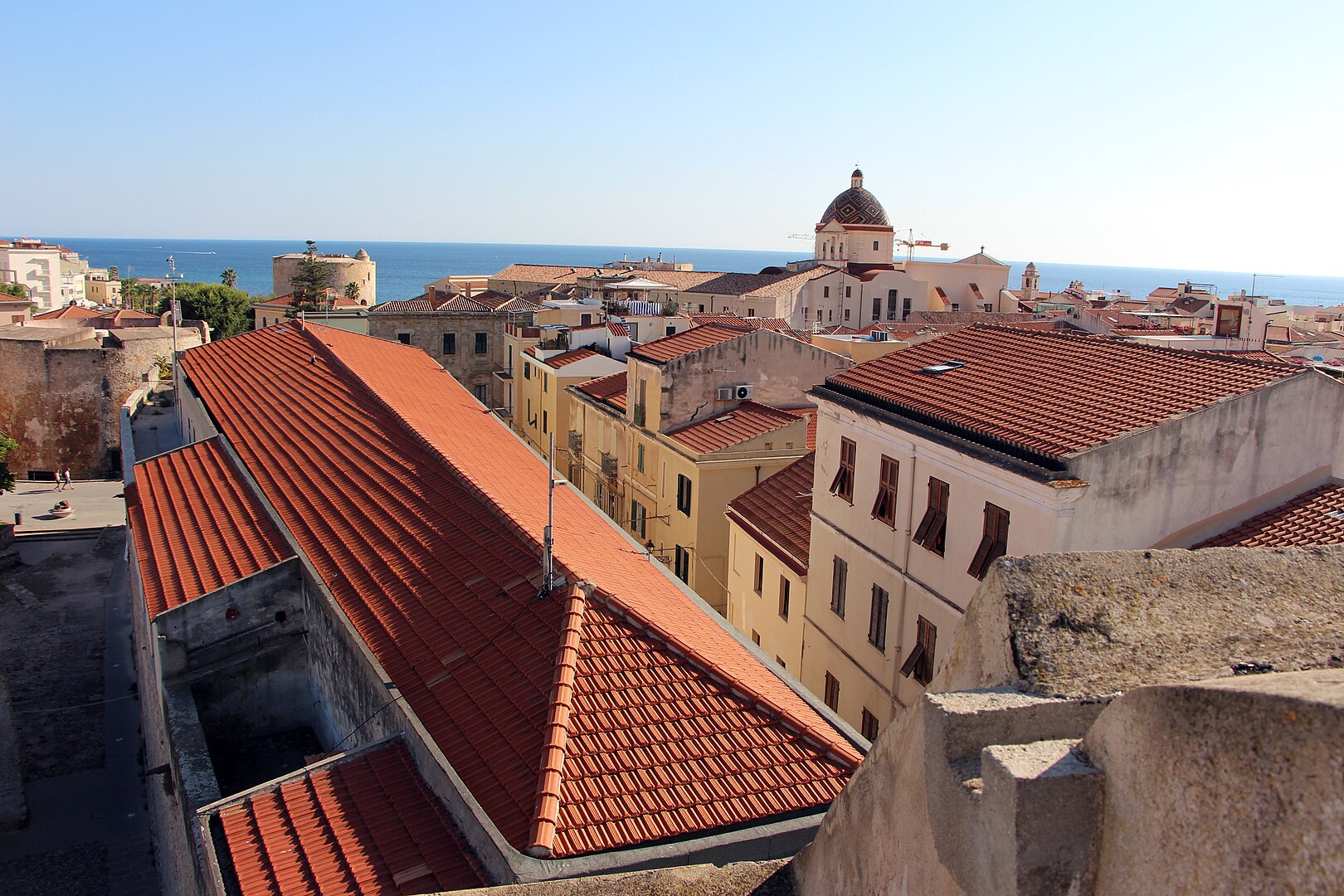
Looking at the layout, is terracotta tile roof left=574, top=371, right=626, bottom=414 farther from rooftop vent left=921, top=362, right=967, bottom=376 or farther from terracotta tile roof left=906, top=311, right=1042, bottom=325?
terracotta tile roof left=906, top=311, right=1042, bottom=325

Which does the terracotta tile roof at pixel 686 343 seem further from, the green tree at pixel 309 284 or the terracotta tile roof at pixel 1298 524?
the green tree at pixel 309 284

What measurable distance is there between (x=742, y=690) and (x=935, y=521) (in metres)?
5.47

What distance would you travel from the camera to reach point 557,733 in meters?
9.50

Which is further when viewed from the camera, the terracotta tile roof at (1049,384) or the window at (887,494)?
the window at (887,494)

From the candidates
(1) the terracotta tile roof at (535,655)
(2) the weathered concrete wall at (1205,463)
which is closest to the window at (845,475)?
(1) the terracotta tile roof at (535,655)

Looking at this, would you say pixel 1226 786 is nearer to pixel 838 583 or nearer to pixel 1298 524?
pixel 1298 524

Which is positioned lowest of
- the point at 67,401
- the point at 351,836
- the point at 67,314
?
the point at 67,401

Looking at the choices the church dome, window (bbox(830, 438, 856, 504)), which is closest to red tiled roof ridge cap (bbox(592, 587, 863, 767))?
window (bbox(830, 438, 856, 504))

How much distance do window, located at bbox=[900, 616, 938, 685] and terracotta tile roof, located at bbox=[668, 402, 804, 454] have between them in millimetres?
10340

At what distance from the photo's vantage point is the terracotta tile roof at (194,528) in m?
15.9

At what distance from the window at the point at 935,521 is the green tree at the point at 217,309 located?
267 ft

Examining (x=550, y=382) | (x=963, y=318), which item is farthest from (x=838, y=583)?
(x=963, y=318)

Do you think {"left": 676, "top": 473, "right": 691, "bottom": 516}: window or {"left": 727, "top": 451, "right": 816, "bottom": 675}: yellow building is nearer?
{"left": 727, "top": 451, "right": 816, "bottom": 675}: yellow building

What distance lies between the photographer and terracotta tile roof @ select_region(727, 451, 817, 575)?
2081cm
